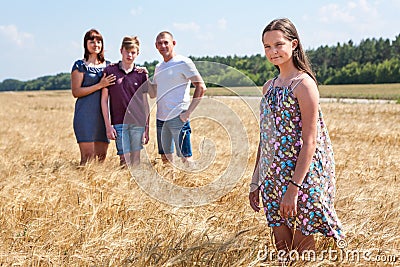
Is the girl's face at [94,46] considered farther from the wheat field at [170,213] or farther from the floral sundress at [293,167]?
the floral sundress at [293,167]

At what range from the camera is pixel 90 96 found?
17.2 feet

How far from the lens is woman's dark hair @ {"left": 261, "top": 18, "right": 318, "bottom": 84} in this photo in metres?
2.46

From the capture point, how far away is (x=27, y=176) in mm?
4492

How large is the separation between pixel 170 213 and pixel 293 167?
53.1 inches

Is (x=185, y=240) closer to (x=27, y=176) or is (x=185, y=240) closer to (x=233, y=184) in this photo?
(x=233, y=184)

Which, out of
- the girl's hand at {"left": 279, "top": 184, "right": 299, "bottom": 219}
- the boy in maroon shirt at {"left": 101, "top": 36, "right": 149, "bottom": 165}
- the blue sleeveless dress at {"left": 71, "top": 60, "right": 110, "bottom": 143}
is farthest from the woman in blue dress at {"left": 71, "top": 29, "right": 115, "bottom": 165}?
the girl's hand at {"left": 279, "top": 184, "right": 299, "bottom": 219}

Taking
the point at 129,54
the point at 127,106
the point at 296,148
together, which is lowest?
the point at 296,148

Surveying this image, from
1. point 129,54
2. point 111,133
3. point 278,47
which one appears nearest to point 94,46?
point 129,54

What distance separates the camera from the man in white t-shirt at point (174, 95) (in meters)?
4.59

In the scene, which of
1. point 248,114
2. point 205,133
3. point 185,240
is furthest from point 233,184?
point 205,133

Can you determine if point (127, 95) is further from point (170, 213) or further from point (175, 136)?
point (170, 213)

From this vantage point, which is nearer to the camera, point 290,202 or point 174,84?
point 290,202

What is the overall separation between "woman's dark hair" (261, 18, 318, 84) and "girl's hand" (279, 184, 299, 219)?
60cm

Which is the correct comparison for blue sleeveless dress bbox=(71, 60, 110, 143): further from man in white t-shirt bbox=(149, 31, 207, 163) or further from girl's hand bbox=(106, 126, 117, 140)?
man in white t-shirt bbox=(149, 31, 207, 163)
